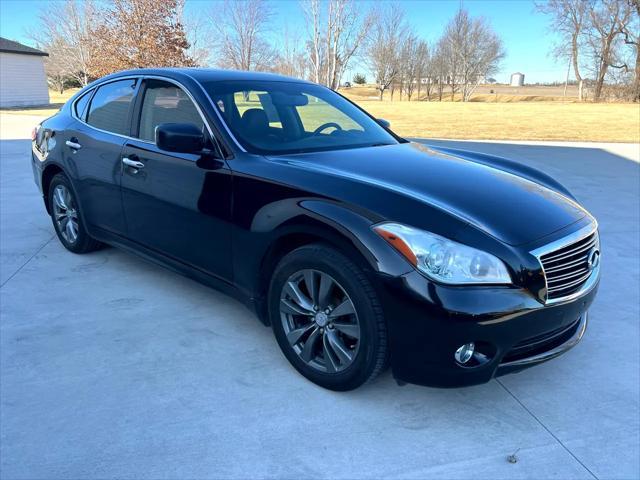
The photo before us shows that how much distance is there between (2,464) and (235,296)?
1.41 metres

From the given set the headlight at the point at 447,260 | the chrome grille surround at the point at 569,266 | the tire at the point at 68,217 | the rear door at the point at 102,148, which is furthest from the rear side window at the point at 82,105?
the chrome grille surround at the point at 569,266

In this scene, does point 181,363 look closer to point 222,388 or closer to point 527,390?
point 222,388

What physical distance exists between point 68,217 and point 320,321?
3156 mm

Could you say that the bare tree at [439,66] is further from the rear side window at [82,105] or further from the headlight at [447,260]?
the headlight at [447,260]

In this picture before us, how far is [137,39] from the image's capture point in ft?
93.2

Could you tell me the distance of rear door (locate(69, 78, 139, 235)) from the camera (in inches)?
151

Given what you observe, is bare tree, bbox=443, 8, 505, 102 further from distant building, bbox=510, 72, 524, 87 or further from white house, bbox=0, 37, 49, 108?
white house, bbox=0, 37, 49, 108

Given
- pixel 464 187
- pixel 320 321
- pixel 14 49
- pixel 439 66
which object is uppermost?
pixel 439 66

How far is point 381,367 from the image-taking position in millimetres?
2434

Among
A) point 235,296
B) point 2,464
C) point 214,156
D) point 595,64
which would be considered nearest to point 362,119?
point 214,156

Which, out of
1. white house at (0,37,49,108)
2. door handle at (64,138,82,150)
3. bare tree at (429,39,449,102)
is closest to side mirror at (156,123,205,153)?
door handle at (64,138,82,150)

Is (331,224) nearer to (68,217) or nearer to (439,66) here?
(68,217)

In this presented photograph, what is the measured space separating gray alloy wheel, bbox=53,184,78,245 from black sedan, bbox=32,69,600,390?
540mm

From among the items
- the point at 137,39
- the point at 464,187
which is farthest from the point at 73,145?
the point at 137,39
